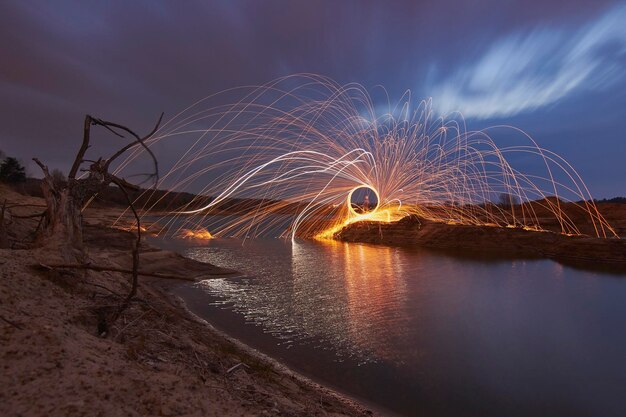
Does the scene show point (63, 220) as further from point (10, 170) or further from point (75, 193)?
point (10, 170)

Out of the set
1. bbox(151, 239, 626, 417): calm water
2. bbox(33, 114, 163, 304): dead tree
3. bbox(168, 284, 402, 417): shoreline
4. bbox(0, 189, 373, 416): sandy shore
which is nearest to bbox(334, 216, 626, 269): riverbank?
bbox(151, 239, 626, 417): calm water

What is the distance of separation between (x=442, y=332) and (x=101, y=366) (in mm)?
8760

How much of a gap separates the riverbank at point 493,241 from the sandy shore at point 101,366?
2231 centimetres

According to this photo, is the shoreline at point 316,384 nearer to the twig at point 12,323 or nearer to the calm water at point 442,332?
the calm water at point 442,332

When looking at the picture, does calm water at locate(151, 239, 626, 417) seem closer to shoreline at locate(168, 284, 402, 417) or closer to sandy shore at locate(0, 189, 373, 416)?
shoreline at locate(168, 284, 402, 417)

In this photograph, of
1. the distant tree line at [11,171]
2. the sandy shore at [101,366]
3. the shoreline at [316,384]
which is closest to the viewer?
the sandy shore at [101,366]

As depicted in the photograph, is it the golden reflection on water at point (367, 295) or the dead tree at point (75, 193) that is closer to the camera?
the dead tree at point (75, 193)

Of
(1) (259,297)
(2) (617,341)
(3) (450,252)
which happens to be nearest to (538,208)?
(3) (450,252)

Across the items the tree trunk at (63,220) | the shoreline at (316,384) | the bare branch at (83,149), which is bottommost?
the shoreline at (316,384)

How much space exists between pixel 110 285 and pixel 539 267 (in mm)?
21630

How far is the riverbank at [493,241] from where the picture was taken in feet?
71.4

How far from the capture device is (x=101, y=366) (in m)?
3.18

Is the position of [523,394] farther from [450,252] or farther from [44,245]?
[450,252]

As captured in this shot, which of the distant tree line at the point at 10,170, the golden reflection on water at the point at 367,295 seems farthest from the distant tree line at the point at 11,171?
the golden reflection on water at the point at 367,295
